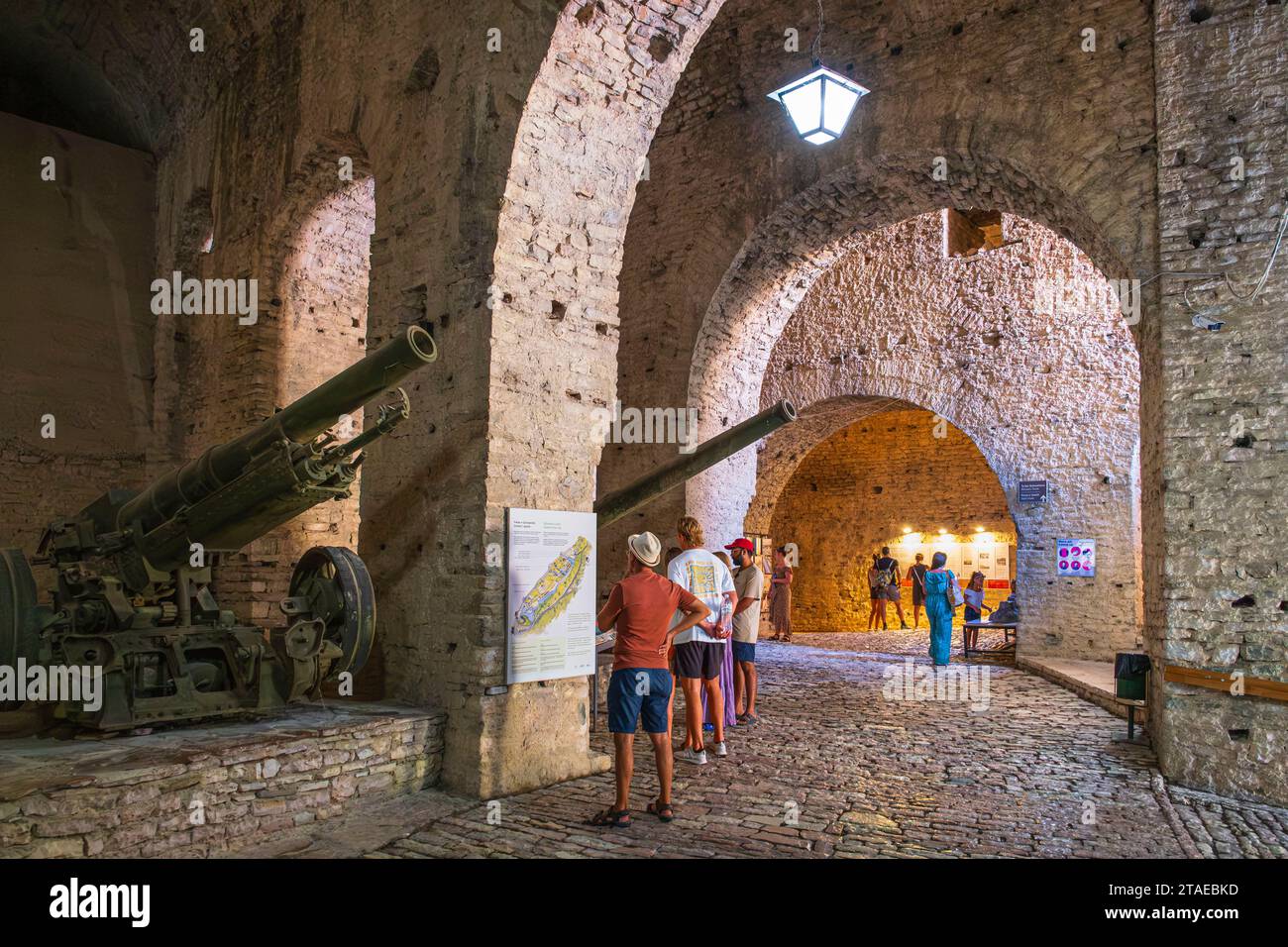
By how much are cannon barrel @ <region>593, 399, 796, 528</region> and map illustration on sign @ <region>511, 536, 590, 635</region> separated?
1009 millimetres

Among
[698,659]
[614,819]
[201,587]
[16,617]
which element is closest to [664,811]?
[614,819]

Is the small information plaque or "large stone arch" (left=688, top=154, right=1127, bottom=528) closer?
"large stone arch" (left=688, top=154, right=1127, bottom=528)

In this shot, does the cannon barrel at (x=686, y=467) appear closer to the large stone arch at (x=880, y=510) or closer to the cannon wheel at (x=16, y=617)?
the cannon wheel at (x=16, y=617)

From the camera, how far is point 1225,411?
6.07 m

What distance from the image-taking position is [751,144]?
31.2 feet

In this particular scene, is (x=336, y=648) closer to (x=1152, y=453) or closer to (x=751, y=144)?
(x=1152, y=453)

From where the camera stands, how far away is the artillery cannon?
4699mm

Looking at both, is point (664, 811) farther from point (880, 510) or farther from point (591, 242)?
point (880, 510)

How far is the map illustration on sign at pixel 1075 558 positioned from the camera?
424 inches

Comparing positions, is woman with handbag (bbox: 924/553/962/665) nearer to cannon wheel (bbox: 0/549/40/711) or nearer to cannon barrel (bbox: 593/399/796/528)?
cannon barrel (bbox: 593/399/796/528)

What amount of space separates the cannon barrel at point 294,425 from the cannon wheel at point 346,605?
806 millimetres

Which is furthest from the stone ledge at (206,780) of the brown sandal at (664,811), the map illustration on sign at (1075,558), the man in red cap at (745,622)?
the map illustration on sign at (1075,558)

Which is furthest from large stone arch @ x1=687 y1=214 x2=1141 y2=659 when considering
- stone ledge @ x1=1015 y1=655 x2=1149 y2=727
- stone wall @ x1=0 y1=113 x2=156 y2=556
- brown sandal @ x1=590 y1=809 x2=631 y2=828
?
stone wall @ x1=0 y1=113 x2=156 y2=556

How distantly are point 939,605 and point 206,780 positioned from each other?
28.3 feet
